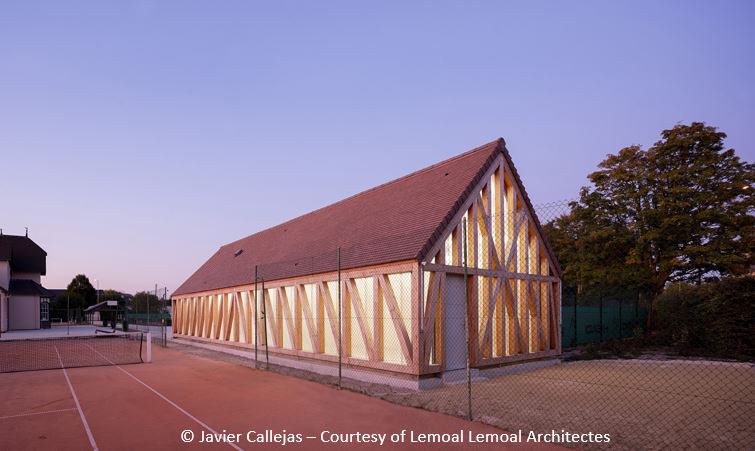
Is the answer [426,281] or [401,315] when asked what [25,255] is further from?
[426,281]

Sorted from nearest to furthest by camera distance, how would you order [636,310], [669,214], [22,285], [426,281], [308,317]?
[426,281] → [308,317] → [669,214] → [636,310] → [22,285]

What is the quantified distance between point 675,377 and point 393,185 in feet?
39.3

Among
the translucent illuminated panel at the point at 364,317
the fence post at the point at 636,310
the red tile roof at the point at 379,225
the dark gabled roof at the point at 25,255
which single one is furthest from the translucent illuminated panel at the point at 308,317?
the dark gabled roof at the point at 25,255

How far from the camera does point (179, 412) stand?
34.6 feet

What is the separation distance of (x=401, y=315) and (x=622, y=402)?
566 cm

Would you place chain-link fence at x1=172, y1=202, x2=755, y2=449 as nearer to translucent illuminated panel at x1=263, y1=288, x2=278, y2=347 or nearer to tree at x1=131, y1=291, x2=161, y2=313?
translucent illuminated panel at x1=263, y1=288, x2=278, y2=347

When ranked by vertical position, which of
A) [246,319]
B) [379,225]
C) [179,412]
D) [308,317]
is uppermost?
[379,225]

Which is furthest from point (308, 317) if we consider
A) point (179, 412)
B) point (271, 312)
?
point (179, 412)

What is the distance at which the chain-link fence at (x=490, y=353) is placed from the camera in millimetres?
9312

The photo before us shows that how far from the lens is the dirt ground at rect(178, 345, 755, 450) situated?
8.47 metres

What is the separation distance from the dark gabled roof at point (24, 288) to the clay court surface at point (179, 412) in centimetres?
4118

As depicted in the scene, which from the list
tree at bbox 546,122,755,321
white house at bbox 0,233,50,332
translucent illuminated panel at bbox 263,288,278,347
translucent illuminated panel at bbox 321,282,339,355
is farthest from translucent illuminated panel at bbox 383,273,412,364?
white house at bbox 0,233,50,332

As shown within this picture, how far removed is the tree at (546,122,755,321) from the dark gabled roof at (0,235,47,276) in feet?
186

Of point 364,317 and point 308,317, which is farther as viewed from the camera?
point 308,317
